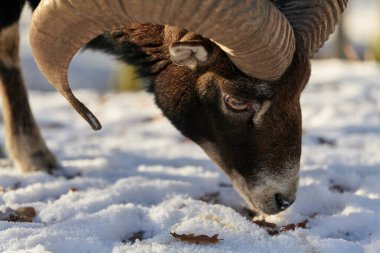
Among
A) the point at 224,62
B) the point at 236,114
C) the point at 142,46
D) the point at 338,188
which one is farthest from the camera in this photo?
the point at 338,188

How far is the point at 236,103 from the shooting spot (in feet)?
13.6

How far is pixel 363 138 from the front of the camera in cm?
680

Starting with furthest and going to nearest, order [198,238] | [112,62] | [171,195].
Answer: [112,62] < [171,195] < [198,238]

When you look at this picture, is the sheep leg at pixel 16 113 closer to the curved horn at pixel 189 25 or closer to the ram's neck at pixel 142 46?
the ram's neck at pixel 142 46

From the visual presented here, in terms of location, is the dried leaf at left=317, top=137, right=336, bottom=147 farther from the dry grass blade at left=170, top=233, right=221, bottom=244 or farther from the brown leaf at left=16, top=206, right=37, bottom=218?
the brown leaf at left=16, top=206, right=37, bottom=218

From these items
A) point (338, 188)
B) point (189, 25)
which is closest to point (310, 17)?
point (189, 25)

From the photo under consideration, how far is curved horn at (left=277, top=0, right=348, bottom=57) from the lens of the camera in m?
4.11

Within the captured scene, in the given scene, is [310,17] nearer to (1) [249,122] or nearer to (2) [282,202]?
(1) [249,122]

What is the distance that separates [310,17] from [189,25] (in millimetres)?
969

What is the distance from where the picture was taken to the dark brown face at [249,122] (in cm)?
411

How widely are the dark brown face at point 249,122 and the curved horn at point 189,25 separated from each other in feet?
0.63

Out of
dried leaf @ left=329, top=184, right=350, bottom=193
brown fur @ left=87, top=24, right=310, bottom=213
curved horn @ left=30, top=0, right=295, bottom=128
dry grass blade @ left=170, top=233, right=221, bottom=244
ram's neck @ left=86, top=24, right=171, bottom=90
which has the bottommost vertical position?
dried leaf @ left=329, top=184, right=350, bottom=193

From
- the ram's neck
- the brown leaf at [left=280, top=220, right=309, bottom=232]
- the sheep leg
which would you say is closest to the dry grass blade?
the brown leaf at [left=280, top=220, right=309, bottom=232]

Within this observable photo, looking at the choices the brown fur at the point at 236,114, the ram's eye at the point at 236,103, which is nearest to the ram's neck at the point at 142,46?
the brown fur at the point at 236,114
